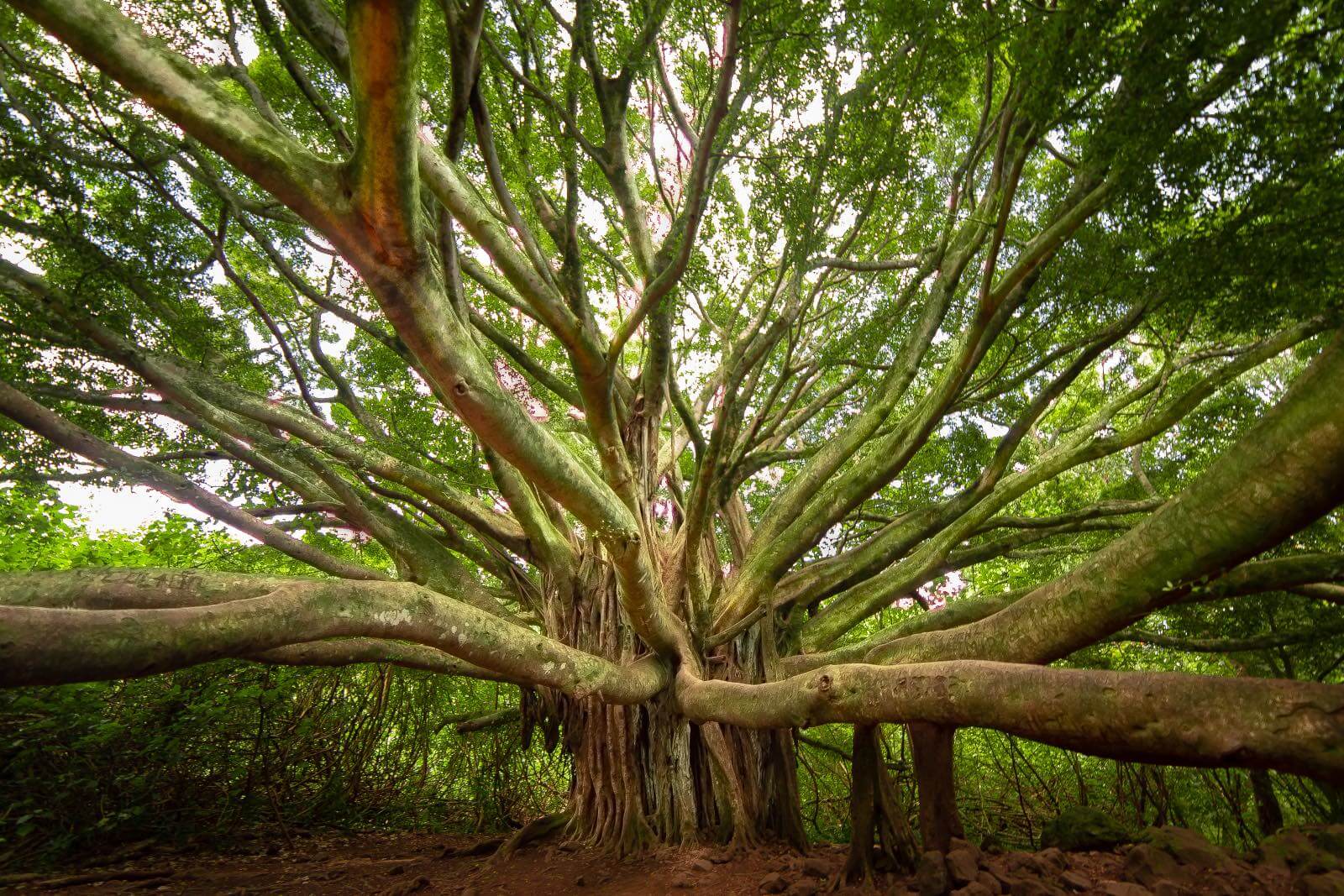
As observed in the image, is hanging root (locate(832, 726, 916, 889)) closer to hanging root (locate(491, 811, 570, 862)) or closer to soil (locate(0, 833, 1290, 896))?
soil (locate(0, 833, 1290, 896))

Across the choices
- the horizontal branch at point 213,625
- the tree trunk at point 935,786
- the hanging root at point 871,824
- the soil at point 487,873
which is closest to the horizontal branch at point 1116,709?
the tree trunk at point 935,786

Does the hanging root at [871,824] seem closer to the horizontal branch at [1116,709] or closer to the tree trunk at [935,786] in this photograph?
the tree trunk at [935,786]

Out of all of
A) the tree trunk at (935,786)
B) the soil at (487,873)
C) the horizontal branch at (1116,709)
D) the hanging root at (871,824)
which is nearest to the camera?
the horizontal branch at (1116,709)

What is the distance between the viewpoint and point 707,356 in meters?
6.18

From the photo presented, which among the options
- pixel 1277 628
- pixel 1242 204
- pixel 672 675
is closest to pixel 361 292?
pixel 672 675

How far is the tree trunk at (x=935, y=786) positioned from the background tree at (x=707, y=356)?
0.07 ft

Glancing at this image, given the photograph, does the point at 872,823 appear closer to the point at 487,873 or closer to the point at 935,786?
the point at 935,786

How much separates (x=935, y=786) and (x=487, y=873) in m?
2.79

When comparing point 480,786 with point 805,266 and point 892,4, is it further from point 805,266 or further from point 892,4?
point 892,4

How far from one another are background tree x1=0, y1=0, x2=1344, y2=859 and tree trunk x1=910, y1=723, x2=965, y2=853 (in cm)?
2

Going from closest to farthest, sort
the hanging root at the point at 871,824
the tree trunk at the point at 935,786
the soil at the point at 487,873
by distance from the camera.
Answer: the tree trunk at the point at 935,786 < the hanging root at the point at 871,824 < the soil at the point at 487,873

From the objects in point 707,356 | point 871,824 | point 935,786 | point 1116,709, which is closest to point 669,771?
point 871,824

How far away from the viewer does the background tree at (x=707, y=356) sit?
1679mm

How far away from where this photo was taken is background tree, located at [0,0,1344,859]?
1679mm
